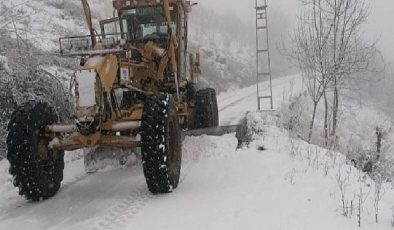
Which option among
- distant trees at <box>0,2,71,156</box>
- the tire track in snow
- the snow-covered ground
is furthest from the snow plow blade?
distant trees at <box>0,2,71,156</box>

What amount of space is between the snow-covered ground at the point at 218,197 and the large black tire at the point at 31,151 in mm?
245

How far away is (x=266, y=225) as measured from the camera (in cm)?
579

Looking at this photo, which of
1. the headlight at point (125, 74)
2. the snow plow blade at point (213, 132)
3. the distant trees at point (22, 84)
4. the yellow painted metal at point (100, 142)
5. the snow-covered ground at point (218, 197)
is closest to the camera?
the snow-covered ground at point (218, 197)

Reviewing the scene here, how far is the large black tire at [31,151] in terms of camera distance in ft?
24.4

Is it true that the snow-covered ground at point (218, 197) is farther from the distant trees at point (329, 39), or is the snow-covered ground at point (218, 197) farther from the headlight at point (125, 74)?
the distant trees at point (329, 39)

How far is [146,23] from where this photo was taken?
10.5 meters

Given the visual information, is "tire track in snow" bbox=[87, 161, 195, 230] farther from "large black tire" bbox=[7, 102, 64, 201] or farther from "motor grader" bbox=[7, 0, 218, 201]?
"large black tire" bbox=[7, 102, 64, 201]

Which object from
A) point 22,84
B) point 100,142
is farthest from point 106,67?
point 22,84

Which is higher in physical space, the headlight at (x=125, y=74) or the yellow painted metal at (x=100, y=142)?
the headlight at (x=125, y=74)

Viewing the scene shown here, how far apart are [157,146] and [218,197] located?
1.11 metres

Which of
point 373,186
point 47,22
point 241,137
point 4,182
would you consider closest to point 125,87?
point 4,182

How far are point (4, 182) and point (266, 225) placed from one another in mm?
4991

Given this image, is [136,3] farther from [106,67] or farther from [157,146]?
[157,146]

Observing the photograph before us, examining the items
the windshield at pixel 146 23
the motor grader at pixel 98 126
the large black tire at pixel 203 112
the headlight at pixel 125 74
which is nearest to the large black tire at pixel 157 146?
the motor grader at pixel 98 126
